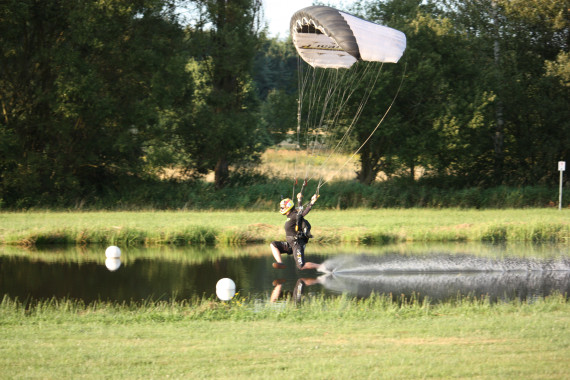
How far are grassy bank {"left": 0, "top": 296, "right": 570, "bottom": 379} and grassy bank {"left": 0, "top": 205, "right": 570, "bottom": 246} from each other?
30.0ft

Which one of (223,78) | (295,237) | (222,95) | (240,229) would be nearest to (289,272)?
(295,237)

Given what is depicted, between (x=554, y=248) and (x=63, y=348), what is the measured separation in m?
15.8

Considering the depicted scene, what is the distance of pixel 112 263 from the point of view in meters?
17.0

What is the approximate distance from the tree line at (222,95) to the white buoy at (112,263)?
12.1 meters

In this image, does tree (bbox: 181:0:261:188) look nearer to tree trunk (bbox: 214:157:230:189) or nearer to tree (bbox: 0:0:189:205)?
tree trunk (bbox: 214:157:230:189)

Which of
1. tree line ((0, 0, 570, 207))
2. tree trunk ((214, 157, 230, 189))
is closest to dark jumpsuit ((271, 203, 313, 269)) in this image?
tree line ((0, 0, 570, 207))

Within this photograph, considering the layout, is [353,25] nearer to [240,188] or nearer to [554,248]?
[554,248]

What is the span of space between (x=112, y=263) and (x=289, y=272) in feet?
15.6

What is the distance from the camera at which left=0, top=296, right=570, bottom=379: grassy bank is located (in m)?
7.21

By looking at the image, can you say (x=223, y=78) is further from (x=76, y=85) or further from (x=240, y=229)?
(x=240, y=229)

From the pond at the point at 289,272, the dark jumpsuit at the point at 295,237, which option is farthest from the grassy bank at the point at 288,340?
the dark jumpsuit at the point at 295,237

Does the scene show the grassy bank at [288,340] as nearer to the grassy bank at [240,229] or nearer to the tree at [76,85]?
the grassy bank at [240,229]

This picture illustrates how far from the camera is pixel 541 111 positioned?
34500 mm

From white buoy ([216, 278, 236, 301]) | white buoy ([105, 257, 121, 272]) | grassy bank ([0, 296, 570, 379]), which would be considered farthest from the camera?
white buoy ([105, 257, 121, 272])
